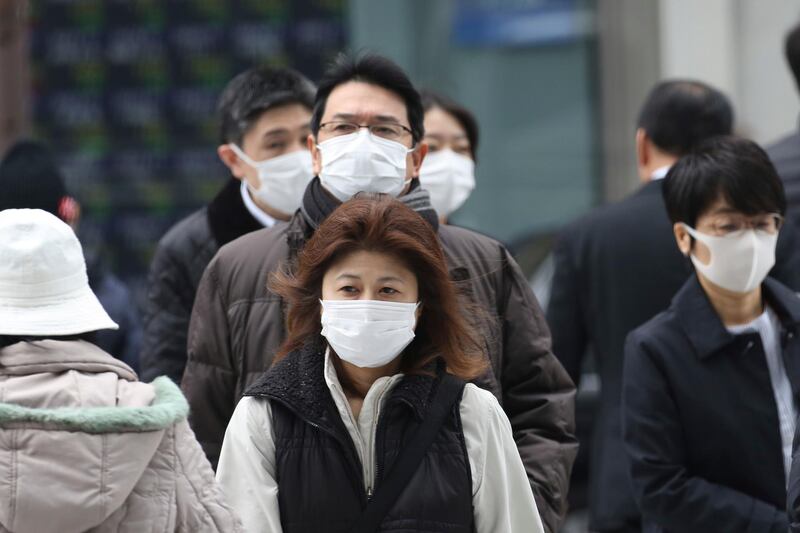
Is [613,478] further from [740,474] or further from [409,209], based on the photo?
[409,209]

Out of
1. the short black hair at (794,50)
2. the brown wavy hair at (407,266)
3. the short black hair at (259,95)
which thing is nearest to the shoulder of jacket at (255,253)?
the brown wavy hair at (407,266)

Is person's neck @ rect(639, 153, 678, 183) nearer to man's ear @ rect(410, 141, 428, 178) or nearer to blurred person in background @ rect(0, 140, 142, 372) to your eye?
man's ear @ rect(410, 141, 428, 178)

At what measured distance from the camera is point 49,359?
3580 mm

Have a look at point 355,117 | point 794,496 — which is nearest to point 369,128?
point 355,117

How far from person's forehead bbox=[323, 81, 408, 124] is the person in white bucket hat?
1.07 metres

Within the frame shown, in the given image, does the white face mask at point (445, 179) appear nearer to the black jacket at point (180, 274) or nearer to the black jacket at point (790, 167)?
the black jacket at point (180, 274)

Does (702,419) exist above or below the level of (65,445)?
below

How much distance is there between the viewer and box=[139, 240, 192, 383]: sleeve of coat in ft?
17.8

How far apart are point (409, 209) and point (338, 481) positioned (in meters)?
0.70

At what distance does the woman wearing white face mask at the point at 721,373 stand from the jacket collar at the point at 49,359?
1.91m

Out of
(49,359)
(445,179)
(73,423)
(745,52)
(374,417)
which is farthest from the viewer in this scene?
(745,52)

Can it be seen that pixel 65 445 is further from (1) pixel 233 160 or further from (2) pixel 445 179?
(2) pixel 445 179

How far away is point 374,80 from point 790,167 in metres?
1.88

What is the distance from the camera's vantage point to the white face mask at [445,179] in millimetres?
6211
